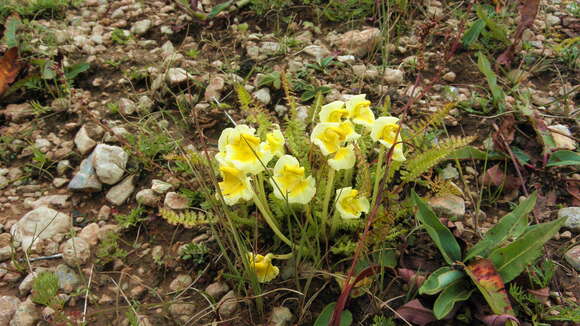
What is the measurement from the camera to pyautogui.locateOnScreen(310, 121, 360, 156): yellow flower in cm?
147

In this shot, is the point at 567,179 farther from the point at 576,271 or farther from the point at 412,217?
the point at 412,217

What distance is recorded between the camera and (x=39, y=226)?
195cm

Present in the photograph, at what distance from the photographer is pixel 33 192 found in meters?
2.15

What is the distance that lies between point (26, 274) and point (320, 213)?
1.14m

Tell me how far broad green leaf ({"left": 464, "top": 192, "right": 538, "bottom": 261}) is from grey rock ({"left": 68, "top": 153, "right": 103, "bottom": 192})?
1555mm

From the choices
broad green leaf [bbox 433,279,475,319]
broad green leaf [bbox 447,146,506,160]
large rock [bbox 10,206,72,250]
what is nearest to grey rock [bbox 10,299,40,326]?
large rock [bbox 10,206,72,250]

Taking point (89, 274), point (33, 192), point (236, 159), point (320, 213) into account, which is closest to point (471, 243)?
point (320, 213)

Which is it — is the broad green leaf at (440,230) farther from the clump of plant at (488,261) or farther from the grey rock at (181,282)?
the grey rock at (181,282)

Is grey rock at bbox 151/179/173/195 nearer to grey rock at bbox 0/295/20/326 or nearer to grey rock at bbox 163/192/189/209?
grey rock at bbox 163/192/189/209

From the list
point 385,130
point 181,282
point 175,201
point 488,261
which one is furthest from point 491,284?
point 175,201

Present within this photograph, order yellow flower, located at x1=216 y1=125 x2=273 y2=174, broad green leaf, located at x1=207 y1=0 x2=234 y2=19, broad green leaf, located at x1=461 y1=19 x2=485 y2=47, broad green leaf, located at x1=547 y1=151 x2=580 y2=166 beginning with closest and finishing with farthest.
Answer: yellow flower, located at x1=216 y1=125 x2=273 y2=174 < broad green leaf, located at x1=547 y1=151 x2=580 y2=166 < broad green leaf, located at x1=461 y1=19 x2=485 y2=47 < broad green leaf, located at x1=207 y1=0 x2=234 y2=19

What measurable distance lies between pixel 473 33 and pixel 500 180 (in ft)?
3.22

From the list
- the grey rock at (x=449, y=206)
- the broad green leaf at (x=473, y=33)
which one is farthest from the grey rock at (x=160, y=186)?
the broad green leaf at (x=473, y=33)

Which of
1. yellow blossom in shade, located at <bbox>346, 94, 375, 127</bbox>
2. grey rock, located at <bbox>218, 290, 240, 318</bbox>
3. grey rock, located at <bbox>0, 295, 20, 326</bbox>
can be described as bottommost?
grey rock, located at <bbox>0, 295, 20, 326</bbox>
